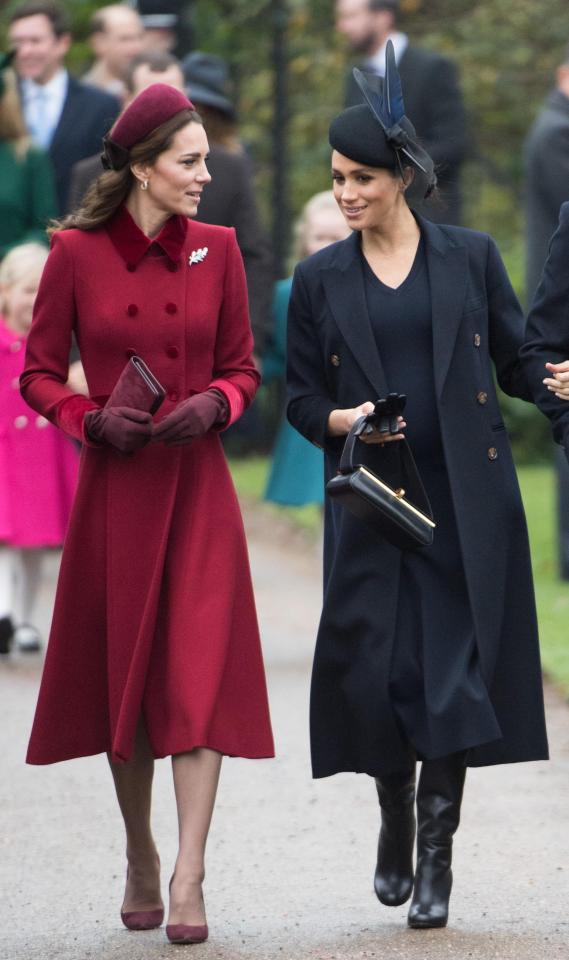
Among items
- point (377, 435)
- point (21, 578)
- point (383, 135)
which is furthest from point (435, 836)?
point (21, 578)

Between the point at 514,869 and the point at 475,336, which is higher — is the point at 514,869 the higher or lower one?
the lower one

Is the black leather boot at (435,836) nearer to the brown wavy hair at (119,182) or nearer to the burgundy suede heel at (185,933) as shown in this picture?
the burgundy suede heel at (185,933)

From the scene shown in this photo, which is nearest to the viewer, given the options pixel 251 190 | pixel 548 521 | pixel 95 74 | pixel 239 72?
pixel 251 190

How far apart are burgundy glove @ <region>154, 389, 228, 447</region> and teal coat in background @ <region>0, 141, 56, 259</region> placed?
4.29 meters

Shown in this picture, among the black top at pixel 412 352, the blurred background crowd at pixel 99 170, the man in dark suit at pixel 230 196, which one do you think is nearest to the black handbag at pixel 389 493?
the black top at pixel 412 352

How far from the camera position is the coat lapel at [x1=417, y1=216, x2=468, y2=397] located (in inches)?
201

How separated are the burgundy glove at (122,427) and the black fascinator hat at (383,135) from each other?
807 millimetres

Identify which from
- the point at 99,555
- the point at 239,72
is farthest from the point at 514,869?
the point at 239,72

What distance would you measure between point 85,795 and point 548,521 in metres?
6.64

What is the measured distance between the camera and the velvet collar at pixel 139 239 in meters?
5.15

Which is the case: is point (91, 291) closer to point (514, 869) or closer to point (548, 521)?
point (514, 869)

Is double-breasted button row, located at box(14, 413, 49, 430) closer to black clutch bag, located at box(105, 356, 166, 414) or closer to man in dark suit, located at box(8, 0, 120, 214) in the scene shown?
man in dark suit, located at box(8, 0, 120, 214)

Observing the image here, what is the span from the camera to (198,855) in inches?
196

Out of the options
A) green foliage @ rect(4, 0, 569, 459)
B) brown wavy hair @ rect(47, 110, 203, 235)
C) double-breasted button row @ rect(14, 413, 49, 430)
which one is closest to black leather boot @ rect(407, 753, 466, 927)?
brown wavy hair @ rect(47, 110, 203, 235)
